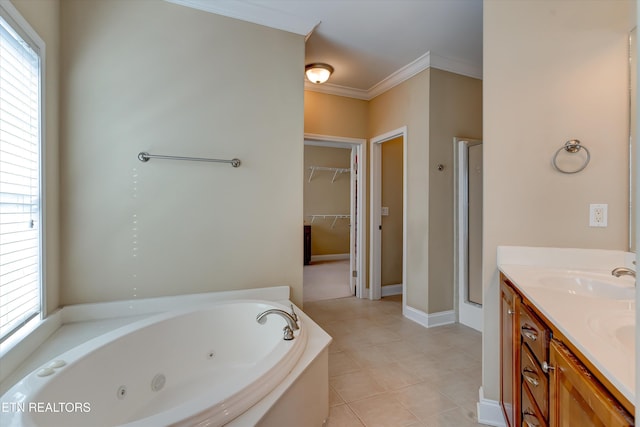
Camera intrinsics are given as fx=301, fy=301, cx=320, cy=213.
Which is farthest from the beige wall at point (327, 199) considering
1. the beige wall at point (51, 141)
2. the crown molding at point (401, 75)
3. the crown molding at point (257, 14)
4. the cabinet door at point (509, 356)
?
the cabinet door at point (509, 356)

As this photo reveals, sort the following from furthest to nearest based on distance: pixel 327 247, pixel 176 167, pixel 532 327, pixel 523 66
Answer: pixel 327 247 < pixel 176 167 < pixel 523 66 < pixel 532 327

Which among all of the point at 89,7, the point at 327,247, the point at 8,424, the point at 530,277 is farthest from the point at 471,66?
the point at 327,247

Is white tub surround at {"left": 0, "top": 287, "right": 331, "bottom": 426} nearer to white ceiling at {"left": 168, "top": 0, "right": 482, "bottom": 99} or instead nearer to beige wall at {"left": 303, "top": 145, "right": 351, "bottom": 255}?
white ceiling at {"left": 168, "top": 0, "right": 482, "bottom": 99}

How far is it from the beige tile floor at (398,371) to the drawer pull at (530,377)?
68 centimetres

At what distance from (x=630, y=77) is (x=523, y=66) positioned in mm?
436

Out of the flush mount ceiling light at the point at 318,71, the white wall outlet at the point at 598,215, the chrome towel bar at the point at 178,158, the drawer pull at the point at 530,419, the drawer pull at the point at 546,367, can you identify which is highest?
the flush mount ceiling light at the point at 318,71

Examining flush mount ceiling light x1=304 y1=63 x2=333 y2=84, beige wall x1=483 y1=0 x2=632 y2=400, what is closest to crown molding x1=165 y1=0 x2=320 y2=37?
flush mount ceiling light x1=304 y1=63 x2=333 y2=84

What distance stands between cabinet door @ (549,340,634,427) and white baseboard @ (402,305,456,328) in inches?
85.1

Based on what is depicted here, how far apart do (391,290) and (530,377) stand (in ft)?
9.60

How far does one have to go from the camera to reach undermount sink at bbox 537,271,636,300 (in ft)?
4.03

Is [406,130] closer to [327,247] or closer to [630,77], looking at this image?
[630,77]

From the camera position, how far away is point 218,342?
1831mm

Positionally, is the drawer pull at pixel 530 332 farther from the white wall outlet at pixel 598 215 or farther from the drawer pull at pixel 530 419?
the white wall outlet at pixel 598 215

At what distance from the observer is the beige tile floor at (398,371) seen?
1.68 metres
